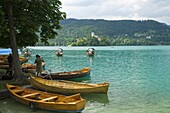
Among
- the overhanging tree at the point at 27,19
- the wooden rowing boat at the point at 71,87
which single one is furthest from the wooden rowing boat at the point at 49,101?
the overhanging tree at the point at 27,19

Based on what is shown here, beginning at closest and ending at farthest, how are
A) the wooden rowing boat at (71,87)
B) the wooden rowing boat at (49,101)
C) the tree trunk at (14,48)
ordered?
the wooden rowing boat at (49,101) < the wooden rowing boat at (71,87) < the tree trunk at (14,48)

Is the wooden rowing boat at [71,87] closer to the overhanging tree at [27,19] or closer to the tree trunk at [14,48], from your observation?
the tree trunk at [14,48]

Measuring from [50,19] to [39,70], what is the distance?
4993 millimetres

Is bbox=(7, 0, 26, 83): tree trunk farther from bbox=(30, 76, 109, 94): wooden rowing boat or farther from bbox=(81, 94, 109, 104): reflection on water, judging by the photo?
bbox=(81, 94, 109, 104): reflection on water

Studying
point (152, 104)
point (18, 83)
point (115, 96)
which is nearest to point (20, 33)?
point (18, 83)

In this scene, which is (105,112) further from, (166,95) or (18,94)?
(166,95)

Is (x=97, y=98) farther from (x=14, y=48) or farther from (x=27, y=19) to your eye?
(x=27, y=19)

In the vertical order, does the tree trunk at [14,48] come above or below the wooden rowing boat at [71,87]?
above

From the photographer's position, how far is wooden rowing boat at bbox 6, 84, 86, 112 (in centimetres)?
1212

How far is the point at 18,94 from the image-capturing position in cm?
1515

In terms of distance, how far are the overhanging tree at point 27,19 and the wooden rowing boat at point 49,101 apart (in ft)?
14.1

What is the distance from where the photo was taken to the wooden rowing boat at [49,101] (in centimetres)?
1212

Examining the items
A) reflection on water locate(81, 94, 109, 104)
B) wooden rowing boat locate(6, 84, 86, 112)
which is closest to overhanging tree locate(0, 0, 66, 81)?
wooden rowing boat locate(6, 84, 86, 112)

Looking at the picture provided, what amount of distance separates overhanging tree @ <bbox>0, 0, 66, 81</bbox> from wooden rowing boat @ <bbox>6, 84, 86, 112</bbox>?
429 centimetres
